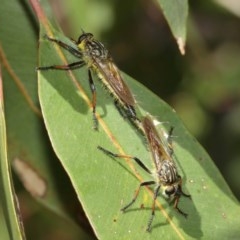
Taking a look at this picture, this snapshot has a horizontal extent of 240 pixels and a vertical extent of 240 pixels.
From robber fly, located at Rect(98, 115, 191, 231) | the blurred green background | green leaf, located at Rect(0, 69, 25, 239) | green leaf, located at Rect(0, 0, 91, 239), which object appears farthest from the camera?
the blurred green background

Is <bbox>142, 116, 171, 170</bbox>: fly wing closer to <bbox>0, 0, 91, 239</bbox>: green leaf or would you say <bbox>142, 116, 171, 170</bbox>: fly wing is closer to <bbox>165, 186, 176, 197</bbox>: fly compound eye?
Answer: <bbox>165, 186, 176, 197</bbox>: fly compound eye

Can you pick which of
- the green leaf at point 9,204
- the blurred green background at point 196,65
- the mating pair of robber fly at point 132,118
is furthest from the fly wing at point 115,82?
the blurred green background at point 196,65

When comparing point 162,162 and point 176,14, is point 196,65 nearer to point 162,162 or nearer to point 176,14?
point 162,162

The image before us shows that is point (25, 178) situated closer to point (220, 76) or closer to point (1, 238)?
point (1, 238)

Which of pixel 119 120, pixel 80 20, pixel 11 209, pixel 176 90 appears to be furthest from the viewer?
pixel 176 90

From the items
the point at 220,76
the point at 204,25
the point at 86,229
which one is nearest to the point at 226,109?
the point at 220,76

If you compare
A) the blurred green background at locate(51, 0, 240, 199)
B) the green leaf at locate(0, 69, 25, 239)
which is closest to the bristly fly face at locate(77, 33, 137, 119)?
the green leaf at locate(0, 69, 25, 239)

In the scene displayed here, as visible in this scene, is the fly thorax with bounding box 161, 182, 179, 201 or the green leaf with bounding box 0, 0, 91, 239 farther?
the green leaf with bounding box 0, 0, 91, 239
